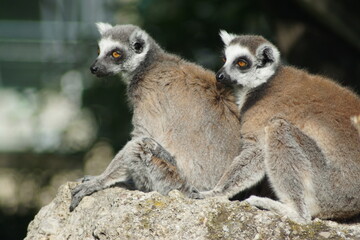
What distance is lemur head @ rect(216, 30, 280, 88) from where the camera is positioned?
7703 mm

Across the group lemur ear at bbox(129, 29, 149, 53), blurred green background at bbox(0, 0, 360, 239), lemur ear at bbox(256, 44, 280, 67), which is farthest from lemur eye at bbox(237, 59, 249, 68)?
Answer: blurred green background at bbox(0, 0, 360, 239)

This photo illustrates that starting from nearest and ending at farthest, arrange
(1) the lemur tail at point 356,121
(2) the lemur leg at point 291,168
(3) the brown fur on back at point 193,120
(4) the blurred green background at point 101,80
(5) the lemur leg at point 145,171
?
(2) the lemur leg at point 291,168, (1) the lemur tail at point 356,121, (5) the lemur leg at point 145,171, (3) the brown fur on back at point 193,120, (4) the blurred green background at point 101,80

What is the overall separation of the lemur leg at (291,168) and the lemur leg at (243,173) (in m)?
0.20

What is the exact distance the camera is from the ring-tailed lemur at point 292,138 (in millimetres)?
6809

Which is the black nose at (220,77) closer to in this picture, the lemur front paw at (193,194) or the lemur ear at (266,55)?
the lemur ear at (266,55)

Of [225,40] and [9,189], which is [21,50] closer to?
[9,189]

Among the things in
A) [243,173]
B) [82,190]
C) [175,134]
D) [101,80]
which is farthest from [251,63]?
[101,80]

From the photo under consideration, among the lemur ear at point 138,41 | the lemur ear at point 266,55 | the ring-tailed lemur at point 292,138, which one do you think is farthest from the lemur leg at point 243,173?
the lemur ear at point 138,41

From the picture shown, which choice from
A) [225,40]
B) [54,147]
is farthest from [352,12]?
[54,147]

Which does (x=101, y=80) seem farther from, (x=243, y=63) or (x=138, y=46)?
(x=243, y=63)

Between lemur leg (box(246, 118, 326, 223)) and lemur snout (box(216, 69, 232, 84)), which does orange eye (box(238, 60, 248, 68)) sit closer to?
lemur snout (box(216, 69, 232, 84))

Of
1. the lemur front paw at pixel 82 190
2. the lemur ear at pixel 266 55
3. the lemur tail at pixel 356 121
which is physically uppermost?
the lemur ear at pixel 266 55

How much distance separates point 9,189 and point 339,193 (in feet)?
25.3

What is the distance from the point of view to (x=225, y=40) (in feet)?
26.7
